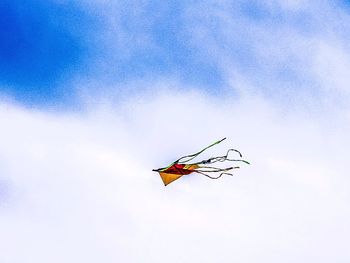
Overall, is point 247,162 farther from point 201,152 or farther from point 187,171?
point 187,171

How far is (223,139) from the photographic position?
19.8 metres

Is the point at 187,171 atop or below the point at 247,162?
atop

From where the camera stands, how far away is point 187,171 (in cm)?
2281

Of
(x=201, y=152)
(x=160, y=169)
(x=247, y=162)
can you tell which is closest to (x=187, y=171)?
(x=160, y=169)

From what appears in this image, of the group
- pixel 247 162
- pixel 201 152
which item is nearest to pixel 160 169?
pixel 201 152

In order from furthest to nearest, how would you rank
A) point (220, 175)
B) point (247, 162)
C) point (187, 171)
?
point (187, 171) → point (220, 175) → point (247, 162)

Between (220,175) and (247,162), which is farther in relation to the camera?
(220,175)

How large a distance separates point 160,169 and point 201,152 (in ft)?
11.4

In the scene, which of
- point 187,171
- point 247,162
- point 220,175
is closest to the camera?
point 247,162

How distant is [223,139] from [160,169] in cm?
472

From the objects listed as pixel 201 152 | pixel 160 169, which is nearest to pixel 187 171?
pixel 160 169

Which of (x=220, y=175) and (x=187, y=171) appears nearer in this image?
(x=220, y=175)

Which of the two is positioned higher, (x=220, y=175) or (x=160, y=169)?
(x=160, y=169)

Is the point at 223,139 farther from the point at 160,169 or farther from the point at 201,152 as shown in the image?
the point at 160,169
